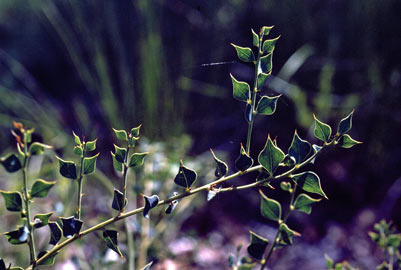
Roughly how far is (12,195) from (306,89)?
109 centimetres

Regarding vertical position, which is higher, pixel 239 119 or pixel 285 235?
pixel 285 235

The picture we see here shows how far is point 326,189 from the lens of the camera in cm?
105

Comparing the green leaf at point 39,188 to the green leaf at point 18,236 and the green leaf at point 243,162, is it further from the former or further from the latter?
the green leaf at point 243,162

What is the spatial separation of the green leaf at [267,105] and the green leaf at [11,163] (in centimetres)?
18

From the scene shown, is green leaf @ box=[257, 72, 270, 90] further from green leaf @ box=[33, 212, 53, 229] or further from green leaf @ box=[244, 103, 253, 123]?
green leaf @ box=[33, 212, 53, 229]

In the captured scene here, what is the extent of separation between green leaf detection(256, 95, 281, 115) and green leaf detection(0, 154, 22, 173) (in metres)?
0.18

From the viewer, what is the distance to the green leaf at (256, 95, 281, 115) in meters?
0.30

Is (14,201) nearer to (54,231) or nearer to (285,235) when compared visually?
(54,231)

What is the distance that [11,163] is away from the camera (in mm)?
250

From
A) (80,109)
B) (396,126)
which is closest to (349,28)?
(396,126)

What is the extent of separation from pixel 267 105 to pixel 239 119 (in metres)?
0.89

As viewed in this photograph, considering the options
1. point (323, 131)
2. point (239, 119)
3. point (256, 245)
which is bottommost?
point (239, 119)

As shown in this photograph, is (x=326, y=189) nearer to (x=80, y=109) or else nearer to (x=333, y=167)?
(x=333, y=167)

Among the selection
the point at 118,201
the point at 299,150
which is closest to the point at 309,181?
the point at 299,150
